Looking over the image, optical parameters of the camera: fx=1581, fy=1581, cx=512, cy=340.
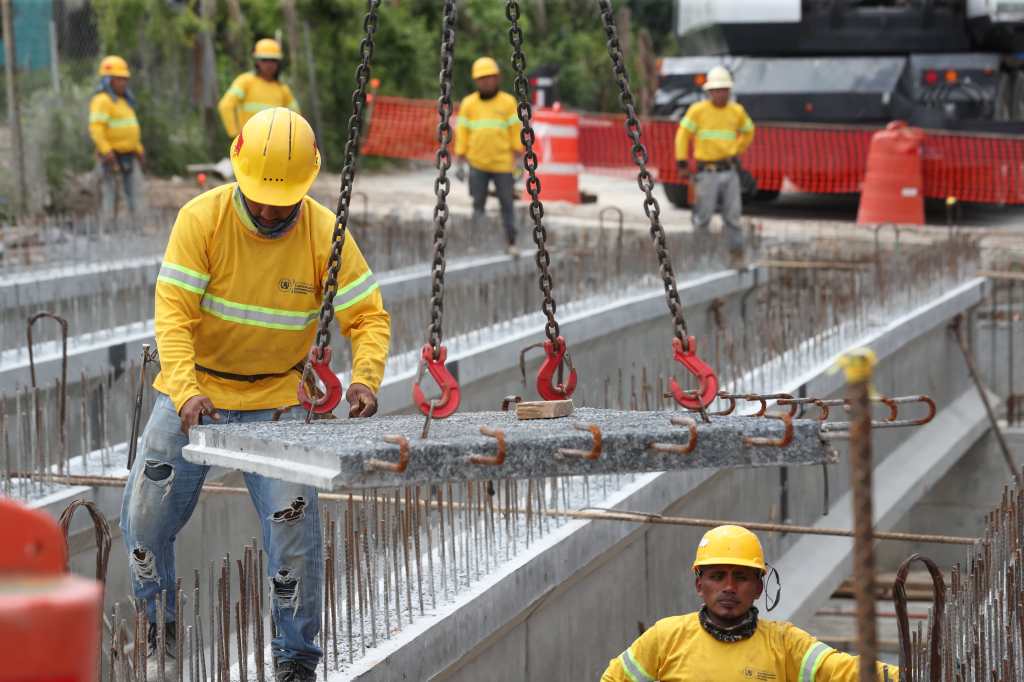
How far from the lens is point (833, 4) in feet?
55.3

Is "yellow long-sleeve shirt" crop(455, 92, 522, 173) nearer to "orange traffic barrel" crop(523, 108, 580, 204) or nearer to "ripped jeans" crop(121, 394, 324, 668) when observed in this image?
"orange traffic barrel" crop(523, 108, 580, 204)

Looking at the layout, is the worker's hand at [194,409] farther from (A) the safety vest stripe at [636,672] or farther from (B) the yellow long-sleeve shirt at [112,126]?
(B) the yellow long-sleeve shirt at [112,126]

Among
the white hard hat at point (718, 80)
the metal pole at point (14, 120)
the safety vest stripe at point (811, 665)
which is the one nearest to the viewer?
the safety vest stripe at point (811, 665)

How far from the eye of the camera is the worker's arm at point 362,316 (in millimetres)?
4621

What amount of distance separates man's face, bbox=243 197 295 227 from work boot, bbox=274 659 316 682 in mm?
1281

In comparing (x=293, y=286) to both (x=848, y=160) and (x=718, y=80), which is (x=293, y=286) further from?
(x=848, y=160)

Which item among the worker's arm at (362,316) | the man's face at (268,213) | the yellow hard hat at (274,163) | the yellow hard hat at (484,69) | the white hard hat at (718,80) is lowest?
the worker's arm at (362,316)

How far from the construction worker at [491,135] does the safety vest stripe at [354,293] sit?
28.0 feet

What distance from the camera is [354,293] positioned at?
470cm

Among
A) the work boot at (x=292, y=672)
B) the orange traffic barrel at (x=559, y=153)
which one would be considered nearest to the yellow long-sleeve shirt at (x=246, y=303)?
the work boot at (x=292, y=672)

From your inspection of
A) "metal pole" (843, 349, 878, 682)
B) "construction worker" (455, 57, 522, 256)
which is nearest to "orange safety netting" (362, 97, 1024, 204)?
"construction worker" (455, 57, 522, 256)

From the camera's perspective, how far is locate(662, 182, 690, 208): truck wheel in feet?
61.1

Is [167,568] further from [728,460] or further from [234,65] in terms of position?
[234,65]

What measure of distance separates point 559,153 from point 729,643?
14.8 m
